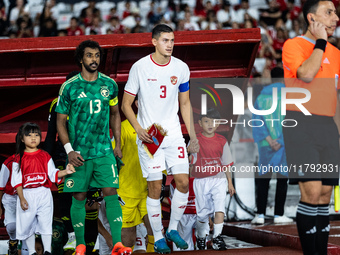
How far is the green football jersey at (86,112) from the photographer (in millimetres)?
5324

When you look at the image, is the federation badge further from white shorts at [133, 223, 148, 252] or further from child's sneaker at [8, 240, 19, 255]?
child's sneaker at [8, 240, 19, 255]

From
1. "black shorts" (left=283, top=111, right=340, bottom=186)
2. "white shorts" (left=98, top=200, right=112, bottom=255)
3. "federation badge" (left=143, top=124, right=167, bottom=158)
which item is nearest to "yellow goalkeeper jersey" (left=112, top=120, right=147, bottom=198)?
"white shorts" (left=98, top=200, right=112, bottom=255)

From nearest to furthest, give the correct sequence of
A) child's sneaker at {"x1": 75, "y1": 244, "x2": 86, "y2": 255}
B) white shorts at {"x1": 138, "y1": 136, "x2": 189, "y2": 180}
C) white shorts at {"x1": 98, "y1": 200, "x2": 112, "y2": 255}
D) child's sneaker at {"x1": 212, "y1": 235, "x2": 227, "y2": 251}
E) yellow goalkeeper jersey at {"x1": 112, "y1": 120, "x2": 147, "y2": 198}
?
child's sneaker at {"x1": 75, "y1": 244, "x2": 86, "y2": 255}
white shorts at {"x1": 138, "y1": 136, "x2": 189, "y2": 180}
child's sneaker at {"x1": 212, "y1": 235, "x2": 227, "y2": 251}
yellow goalkeeper jersey at {"x1": 112, "y1": 120, "x2": 147, "y2": 198}
white shorts at {"x1": 98, "y1": 200, "x2": 112, "y2": 255}

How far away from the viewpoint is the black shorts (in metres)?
4.18

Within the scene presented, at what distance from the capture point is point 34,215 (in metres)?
5.89

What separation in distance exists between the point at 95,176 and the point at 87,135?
0.40m

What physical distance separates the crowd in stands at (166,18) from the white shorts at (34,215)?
7.82m

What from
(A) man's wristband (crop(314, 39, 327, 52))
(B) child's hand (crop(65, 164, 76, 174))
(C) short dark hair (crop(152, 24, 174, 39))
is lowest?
(B) child's hand (crop(65, 164, 76, 174))

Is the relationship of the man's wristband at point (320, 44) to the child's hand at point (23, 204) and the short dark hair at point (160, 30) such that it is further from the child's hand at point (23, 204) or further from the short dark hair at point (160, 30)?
the child's hand at point (23, 204)

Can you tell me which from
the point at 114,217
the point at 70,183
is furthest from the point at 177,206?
the point at 70,183

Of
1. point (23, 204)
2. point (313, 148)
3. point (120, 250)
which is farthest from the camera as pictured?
point (23, 204)

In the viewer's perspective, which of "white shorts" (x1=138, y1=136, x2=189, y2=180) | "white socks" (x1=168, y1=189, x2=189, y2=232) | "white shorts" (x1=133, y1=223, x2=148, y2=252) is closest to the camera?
"white shorts" (x1=138, y1=136, x2=189, y2=180)

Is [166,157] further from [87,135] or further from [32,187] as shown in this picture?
[32,187]

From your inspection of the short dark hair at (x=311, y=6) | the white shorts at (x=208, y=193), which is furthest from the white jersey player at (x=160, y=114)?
the short dark hair at (x=311, y=6)
